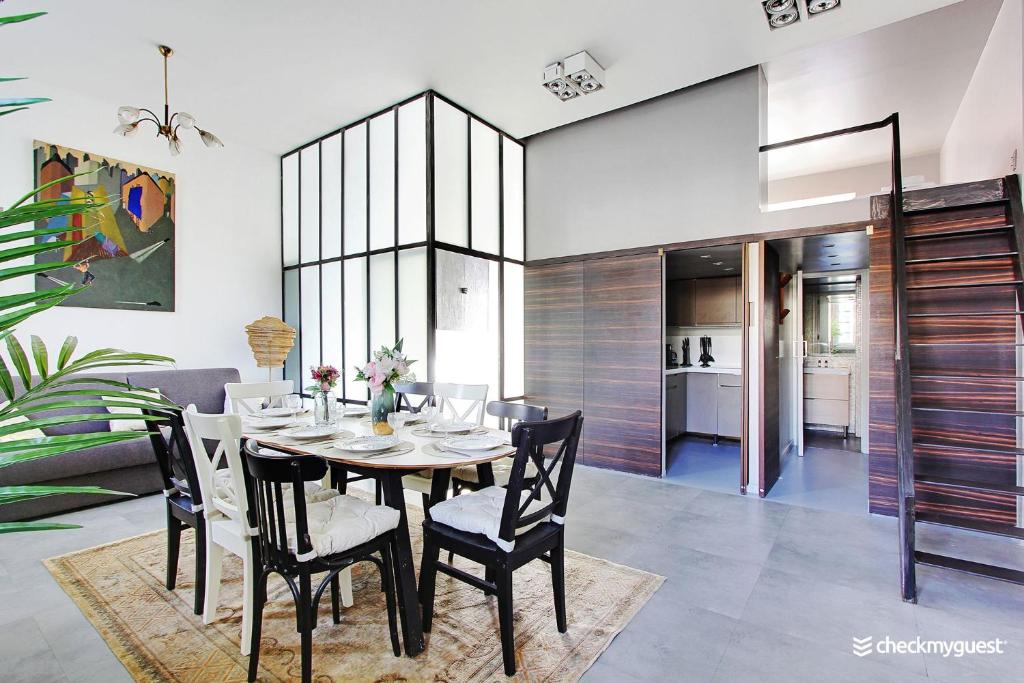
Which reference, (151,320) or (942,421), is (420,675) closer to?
(942,421)

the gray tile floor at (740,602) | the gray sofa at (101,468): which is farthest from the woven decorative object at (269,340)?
the gray tile floor at (740,602)

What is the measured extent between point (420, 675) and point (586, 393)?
10.9ft

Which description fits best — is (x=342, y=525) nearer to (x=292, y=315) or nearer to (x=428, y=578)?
(x=428, y=578)

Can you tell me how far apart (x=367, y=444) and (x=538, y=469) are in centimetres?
83

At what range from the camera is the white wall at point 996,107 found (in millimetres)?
3145

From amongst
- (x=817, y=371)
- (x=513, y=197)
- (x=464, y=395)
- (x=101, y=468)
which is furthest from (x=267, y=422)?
(x=817, y=371)

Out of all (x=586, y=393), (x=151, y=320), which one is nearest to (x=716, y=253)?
(x=586, y=393)

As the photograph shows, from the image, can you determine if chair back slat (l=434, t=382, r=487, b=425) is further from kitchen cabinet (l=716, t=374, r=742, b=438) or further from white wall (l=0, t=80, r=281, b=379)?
kitchen cabinet (l=716, t=374, r=742, b=438)

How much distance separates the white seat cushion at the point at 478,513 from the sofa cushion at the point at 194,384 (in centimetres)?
351

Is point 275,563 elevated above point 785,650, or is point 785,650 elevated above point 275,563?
point 275,563

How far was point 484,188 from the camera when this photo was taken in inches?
200

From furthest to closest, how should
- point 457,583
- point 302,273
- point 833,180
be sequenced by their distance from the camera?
point 833,180 < point 302,273 < point 457,583

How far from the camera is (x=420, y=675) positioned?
1.95m

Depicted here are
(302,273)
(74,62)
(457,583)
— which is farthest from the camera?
(302,273)
